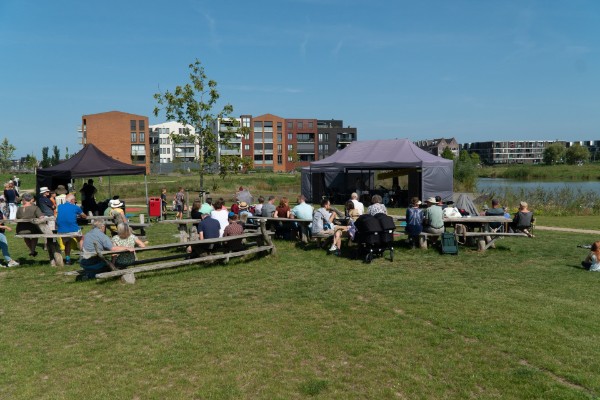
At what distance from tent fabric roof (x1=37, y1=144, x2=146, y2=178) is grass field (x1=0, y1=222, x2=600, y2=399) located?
25.9 feet

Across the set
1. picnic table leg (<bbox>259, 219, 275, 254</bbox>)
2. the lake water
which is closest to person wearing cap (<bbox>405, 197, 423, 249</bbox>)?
picnic table leg (<bbox>259, 219, 275, 254</bbox>)

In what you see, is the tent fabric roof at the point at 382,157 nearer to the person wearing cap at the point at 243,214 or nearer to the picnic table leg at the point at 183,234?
the person wearing cap at the point at 243,214

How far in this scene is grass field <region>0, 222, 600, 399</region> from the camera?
451cm

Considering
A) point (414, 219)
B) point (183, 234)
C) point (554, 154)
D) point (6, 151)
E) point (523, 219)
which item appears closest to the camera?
point (414, 219)

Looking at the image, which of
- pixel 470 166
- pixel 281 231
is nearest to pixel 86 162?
pixel 281 231

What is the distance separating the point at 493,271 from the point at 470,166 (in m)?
26.8

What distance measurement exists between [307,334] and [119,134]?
91875 mm

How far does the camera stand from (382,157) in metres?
23.6

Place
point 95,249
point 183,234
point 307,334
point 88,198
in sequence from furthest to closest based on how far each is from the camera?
point 88,198, point 183,234, point 95,249, point 307,334

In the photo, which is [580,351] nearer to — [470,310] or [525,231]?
[470,310]

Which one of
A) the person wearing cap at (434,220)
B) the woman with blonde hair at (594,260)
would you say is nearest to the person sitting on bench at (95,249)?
the person wearing cap at (434,220)

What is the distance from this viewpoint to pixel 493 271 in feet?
30.2

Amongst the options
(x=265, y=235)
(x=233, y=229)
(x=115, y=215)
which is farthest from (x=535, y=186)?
(x=115, y=215)

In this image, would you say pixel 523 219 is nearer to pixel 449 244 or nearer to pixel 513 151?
pixel 449 244
